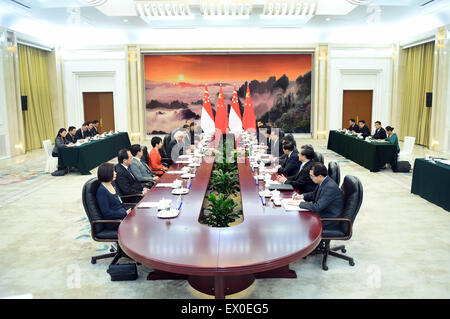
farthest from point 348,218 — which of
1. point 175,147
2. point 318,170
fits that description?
point 175,147

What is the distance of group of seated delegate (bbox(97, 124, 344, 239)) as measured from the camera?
4031 millimetres

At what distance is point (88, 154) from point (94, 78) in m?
7.37

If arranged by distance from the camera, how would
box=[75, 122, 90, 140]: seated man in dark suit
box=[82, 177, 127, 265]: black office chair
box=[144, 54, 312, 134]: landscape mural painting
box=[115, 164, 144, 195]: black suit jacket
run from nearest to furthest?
box=[82, 177, 127, 265]: black office chair → box=[115, 164, 144, 195]: black suit jacket → box=[75, 122, 90, 140]: seated man in dark suit → box=[144, 54, 312, 134]: landscape mural painting

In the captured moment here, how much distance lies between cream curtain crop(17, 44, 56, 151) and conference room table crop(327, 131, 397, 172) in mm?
10289

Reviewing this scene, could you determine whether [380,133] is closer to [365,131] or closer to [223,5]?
[365,131]

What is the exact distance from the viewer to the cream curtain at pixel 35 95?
43.1 ft

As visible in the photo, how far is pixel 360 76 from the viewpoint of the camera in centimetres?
1581

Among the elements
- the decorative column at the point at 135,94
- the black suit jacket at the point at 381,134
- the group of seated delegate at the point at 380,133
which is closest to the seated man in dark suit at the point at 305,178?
the group of seated delegate at the point at 380,133

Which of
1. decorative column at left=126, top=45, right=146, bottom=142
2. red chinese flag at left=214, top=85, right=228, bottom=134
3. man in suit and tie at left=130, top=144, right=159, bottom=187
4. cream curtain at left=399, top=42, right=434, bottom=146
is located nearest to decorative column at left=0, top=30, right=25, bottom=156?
decorative column at left=126, top=45, right=146, bottom=142

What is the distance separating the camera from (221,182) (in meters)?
6.00

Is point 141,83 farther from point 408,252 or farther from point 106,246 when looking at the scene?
point 408,252

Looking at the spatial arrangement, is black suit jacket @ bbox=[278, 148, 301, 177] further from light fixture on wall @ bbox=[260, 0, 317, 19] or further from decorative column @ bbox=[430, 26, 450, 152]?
decorative column @ bbox=[430, 26, 450, 152]
